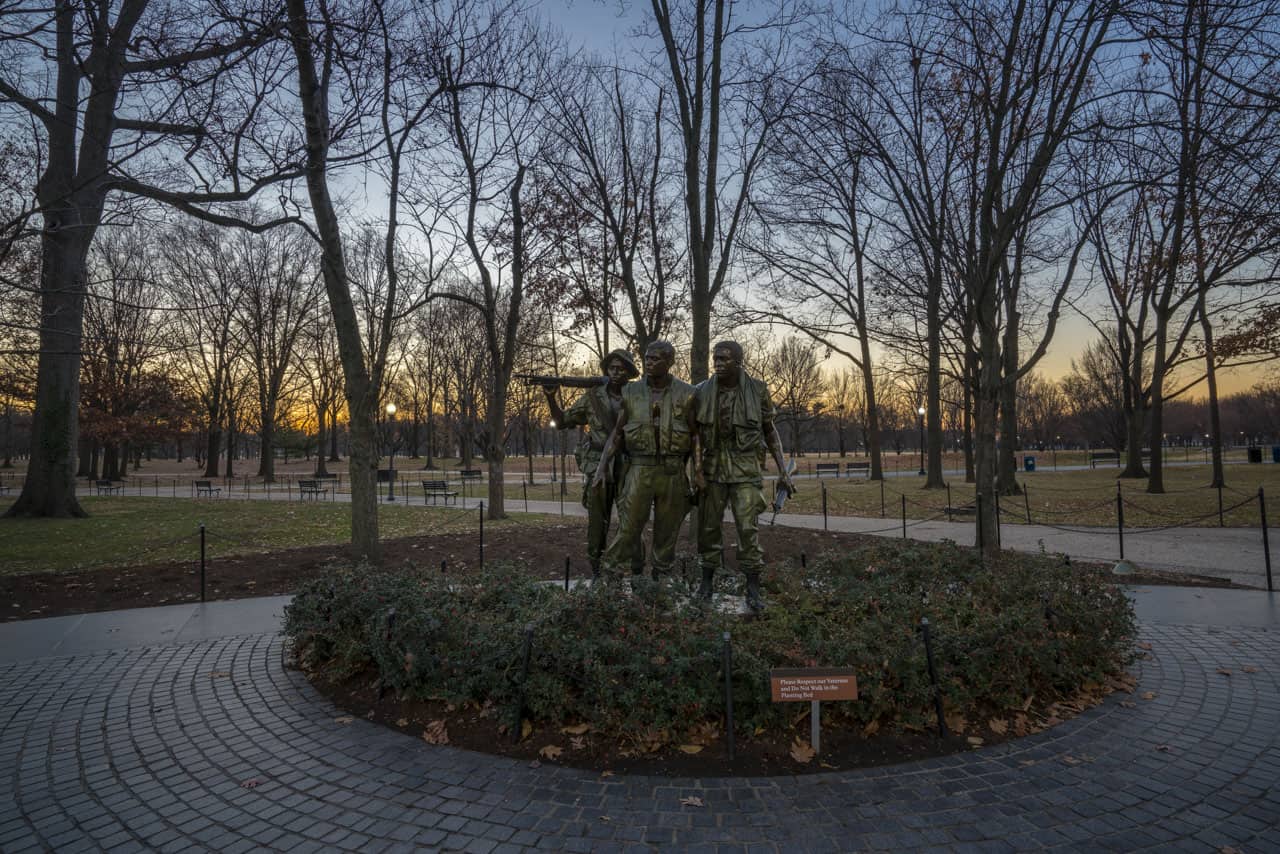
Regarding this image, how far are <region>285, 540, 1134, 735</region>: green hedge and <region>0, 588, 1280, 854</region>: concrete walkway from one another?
0.39 metres

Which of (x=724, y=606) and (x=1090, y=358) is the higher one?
(x=1090, y=358)

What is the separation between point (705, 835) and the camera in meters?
3.13

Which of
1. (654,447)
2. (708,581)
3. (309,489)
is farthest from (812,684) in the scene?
(309,489)

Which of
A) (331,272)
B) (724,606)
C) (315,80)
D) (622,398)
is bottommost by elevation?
(724,606)

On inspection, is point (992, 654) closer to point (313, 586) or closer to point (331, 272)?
point (313, 586)

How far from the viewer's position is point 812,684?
3895 mm

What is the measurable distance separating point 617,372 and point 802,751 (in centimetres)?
389

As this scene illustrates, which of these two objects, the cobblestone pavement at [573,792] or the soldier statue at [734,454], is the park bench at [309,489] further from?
the soldier statue at [734,454]

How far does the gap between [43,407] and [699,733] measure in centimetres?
1930

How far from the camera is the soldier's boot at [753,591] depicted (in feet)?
19.4

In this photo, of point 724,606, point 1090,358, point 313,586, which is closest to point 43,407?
point 313,586

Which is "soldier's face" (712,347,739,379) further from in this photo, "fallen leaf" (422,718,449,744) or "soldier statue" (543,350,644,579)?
"fallen leaf" (422,718,449,744)

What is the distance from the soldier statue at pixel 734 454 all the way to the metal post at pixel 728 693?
5.39 feet

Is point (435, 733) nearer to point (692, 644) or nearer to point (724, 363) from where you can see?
point (692, 644)
